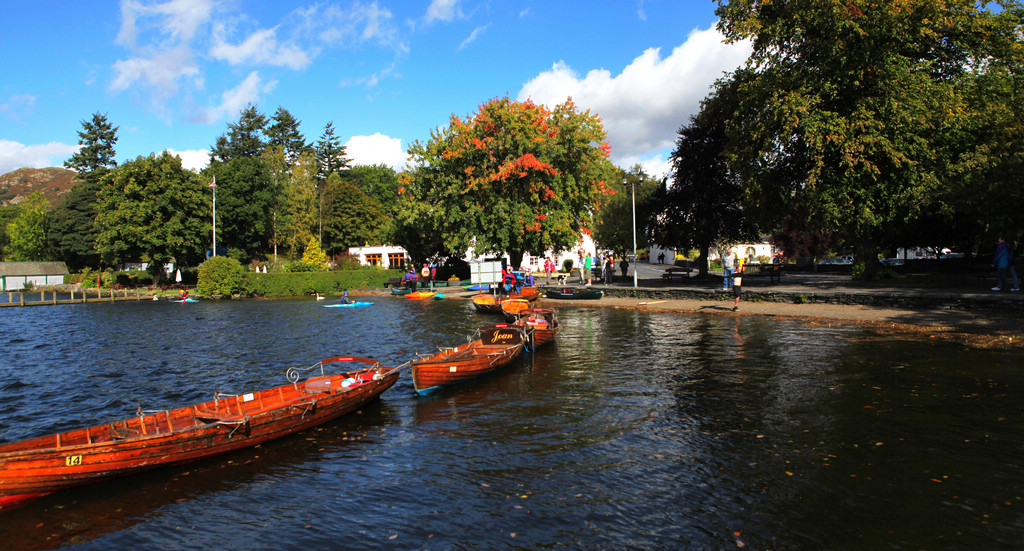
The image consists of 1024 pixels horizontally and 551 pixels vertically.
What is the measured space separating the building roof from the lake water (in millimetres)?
72176

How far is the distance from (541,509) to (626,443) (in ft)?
9.75

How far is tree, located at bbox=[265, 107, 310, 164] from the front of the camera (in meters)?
94.3

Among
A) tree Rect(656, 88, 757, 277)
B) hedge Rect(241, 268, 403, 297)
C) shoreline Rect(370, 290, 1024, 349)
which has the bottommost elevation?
shoreline Rect(370, 290, 1024, 349)

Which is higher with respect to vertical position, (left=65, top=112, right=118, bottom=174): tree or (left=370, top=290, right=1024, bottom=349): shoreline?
(left=65, top=112, right=118, bottom=174): tree

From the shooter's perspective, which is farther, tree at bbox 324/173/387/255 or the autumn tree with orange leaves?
tree at bbox 324/173/387/255

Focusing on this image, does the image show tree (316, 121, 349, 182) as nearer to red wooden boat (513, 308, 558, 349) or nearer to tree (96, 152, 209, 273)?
tree (96, 152, 209, 273)

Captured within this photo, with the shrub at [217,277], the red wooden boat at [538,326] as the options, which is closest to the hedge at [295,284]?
the shrub at [217,277]

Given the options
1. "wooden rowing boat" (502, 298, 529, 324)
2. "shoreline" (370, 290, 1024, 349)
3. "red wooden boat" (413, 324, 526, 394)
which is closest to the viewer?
"red wooden boat" (413, 324, 526, 394)

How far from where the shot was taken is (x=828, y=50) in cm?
2753

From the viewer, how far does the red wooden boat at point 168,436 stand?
8375 millimetres

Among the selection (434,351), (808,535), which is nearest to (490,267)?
(434,351)

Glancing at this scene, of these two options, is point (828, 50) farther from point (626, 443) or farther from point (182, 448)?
point (182, 448)

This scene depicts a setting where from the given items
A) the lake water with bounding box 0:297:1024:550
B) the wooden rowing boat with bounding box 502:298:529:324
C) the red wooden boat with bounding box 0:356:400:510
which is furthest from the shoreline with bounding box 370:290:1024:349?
the red wooden boat with bounding box 0:356:400:510

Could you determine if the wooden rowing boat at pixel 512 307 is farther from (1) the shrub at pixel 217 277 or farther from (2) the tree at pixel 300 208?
(2) the tree at pixel 300 208
